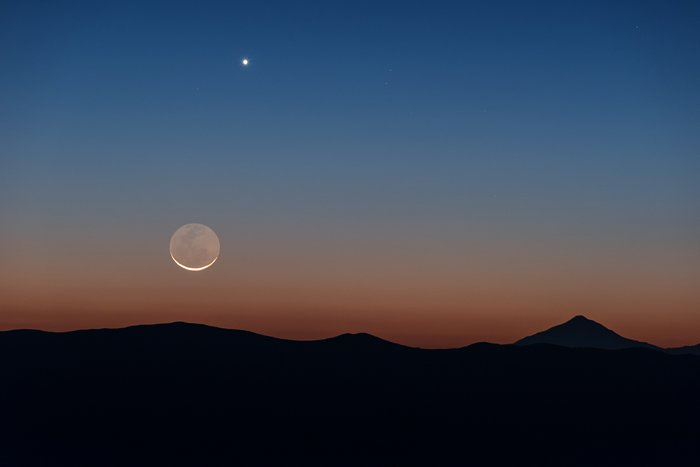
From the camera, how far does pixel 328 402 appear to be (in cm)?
12056

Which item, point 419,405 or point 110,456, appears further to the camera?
point 419,405

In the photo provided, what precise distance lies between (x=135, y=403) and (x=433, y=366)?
154ft

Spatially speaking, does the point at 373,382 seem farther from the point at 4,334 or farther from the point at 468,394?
the point at 4,334

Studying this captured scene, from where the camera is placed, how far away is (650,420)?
11669 cm

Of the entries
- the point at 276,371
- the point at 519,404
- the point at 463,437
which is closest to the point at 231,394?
the point at 276,371

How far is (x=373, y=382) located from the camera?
129m

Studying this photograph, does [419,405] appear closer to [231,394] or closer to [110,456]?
[231,394]

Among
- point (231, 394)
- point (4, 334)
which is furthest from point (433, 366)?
point (4, 334)

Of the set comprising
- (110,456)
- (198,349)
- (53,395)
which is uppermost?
(198,349)

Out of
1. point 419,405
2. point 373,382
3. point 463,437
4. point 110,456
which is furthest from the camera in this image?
point 373,382

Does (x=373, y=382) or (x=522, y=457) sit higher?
(x=373, y=382)

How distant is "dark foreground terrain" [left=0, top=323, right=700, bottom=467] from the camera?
104 meters

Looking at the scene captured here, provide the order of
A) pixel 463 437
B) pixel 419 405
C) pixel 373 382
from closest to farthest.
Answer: pixel 463 437
pixel 419 405
pixel 373 382

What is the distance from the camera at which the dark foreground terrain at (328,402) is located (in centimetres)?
10431
